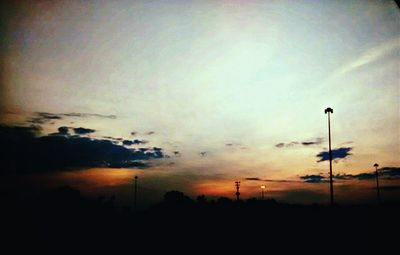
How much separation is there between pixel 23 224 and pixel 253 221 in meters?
16.9

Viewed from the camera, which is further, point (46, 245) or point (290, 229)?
point (290, 229)

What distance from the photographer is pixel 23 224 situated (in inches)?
618

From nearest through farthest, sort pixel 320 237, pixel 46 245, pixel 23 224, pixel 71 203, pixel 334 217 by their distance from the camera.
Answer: pixel 46 245 < pixel 23 224 < pixel 320 237 < pixel 334 217 < pixel 71 203

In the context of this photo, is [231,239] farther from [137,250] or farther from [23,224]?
[23,224]

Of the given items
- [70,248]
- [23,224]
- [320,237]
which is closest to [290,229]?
[320,237]

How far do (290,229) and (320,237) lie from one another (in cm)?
377

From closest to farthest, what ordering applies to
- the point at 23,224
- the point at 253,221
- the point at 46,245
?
the point at 46,245, the point at 23,224, the point at 253,221

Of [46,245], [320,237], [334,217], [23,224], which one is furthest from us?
[334,217]

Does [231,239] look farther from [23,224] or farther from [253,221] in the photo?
[23,224]

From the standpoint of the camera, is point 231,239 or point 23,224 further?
point 231,239

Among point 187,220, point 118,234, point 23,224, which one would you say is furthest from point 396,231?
point 23,224

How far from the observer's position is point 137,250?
14727 mm

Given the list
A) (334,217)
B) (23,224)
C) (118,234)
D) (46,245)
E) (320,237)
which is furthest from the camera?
(334,217)

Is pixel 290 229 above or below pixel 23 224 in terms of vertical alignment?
below
